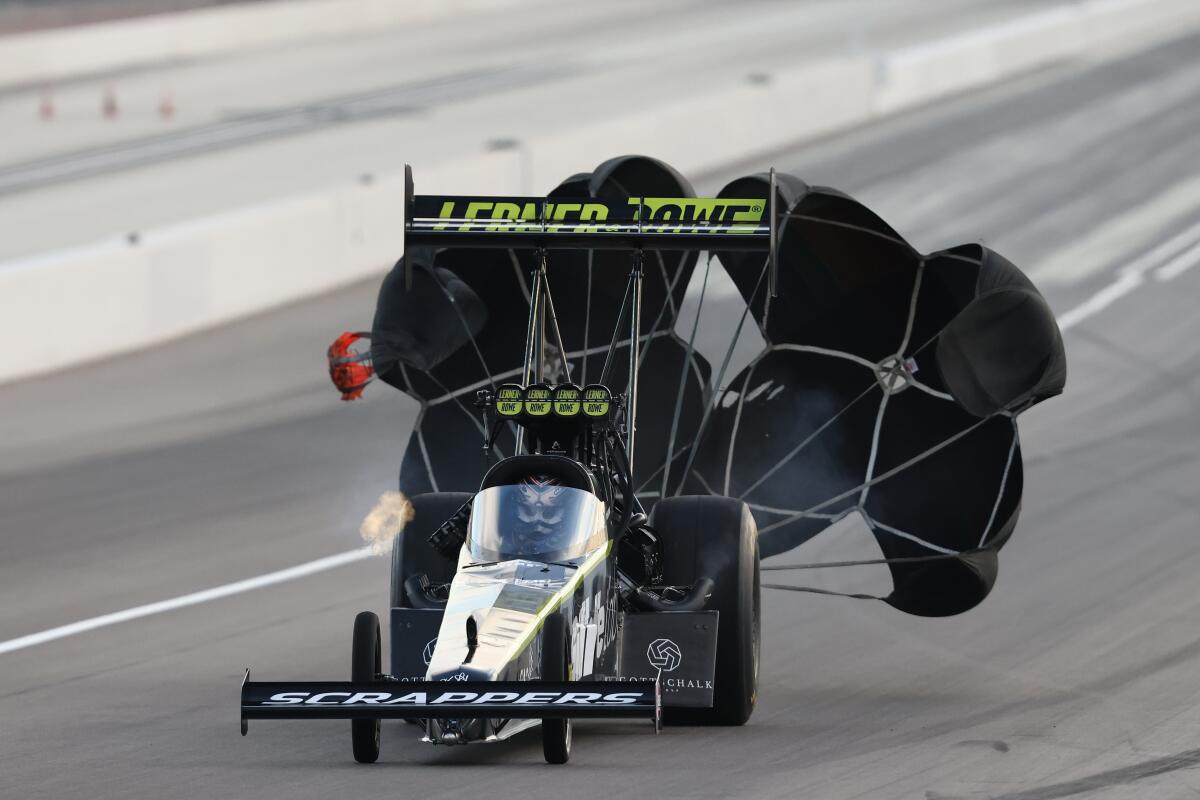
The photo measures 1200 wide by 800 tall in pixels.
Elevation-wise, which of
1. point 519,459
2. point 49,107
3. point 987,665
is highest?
point 519,459

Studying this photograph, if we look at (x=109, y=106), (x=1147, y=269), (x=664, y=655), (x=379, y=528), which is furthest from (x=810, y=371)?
(x=109, y=106)

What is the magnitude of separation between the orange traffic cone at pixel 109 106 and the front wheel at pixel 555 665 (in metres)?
34.0

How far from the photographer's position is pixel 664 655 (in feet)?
38.3

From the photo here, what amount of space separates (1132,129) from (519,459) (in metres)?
27.9

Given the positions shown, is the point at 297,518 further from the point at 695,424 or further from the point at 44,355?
the point at 44,355

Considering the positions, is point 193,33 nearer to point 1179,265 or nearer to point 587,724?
point 1179,265

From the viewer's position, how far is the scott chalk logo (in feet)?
38.2

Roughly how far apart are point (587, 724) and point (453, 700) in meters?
2.20

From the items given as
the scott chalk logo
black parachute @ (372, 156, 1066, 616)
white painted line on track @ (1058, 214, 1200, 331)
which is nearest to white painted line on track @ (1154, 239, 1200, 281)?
white painted line on track @ (1058, 214, 1200, 331)

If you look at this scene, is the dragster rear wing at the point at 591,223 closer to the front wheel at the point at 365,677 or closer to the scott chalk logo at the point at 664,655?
the scott chalk logo at the point at 664,655

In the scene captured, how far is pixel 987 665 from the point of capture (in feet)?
45.5

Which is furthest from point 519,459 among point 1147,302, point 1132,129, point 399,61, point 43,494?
point 399,61

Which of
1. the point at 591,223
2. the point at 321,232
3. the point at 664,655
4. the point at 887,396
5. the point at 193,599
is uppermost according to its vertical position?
the point at 591,223

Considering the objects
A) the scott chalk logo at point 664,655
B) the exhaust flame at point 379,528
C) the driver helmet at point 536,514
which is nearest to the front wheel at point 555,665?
the driver helmet at point 536,514
